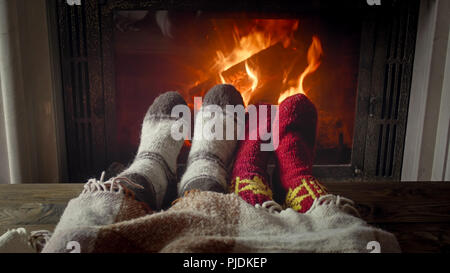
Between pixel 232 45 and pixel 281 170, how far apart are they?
0.47 metres

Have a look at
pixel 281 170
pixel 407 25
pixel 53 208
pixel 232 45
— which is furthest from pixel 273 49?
pixel 53 208

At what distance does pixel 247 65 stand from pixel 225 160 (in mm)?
416

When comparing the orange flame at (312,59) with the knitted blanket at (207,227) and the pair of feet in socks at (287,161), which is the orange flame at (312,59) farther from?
the knitted blanket at (207,227)

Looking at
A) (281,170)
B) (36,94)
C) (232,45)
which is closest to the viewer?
(281,170)

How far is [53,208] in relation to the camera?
56cm

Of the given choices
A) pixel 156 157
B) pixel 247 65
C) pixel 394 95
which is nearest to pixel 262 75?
pixel 247 65

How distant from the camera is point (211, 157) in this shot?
67 cm

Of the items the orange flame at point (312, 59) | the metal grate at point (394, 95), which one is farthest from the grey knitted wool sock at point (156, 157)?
the metal grate at point (394, 95)

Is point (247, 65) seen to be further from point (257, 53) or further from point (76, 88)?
point (76, 88)

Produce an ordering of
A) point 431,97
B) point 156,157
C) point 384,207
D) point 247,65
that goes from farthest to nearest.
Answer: point 247,65, point 431,97, point 156,157, point 384,207

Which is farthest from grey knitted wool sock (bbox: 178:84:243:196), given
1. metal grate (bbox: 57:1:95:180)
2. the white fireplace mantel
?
the white fireplace mantel

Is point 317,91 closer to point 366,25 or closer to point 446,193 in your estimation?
point 366,25

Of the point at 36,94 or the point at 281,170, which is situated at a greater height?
the point at 36,94

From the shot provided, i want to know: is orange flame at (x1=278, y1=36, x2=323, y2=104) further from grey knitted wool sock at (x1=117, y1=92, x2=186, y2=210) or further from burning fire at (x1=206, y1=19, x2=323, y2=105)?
grey knitted wool sock at (x1=117, y1=92, x2=186, y2=210)
